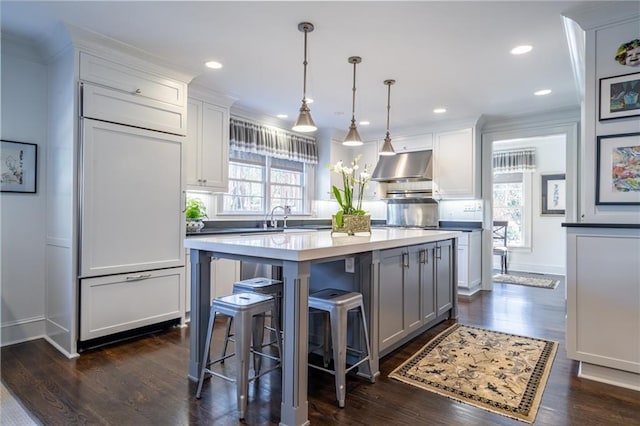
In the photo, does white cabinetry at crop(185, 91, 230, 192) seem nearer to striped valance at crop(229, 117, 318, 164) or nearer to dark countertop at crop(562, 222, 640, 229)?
striped valance at crop(229, 117, 318, 164)

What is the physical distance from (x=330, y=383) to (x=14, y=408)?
1.82 metres

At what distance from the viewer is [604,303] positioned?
93.2 inches

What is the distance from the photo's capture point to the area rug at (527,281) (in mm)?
5602

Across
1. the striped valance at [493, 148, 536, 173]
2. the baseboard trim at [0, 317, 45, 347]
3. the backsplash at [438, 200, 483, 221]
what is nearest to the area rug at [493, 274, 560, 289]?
the backsplash at [438, 200, 483, 221]

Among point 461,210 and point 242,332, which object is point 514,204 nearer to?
point 461,210

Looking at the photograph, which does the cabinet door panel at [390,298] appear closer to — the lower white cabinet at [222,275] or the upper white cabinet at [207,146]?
the lower white cabinet at [222,275]

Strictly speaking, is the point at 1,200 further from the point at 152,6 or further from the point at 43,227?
the point at 152,6

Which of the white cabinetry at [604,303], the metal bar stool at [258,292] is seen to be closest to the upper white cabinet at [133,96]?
the metal bar stool at [258,292]

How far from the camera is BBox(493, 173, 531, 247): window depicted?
274 inches

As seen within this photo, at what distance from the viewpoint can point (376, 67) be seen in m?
3.42

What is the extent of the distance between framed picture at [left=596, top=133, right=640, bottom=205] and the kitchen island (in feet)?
4.18

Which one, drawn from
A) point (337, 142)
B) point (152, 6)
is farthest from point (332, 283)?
point (337, 142)

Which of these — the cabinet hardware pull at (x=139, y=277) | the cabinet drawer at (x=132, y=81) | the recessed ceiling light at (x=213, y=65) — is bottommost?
the cabinet hardware pull at (x=139, y=277)

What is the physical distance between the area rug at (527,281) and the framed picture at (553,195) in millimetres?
1402
